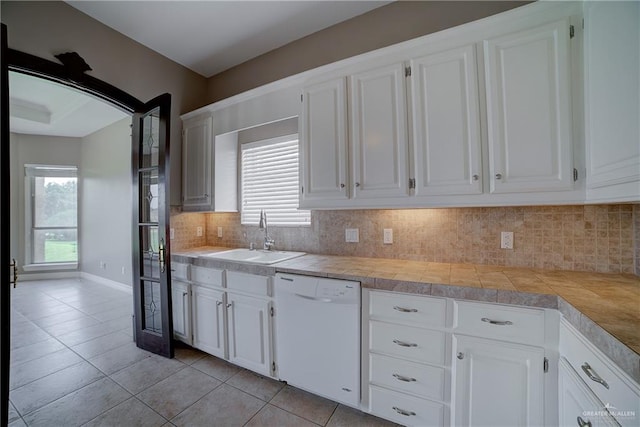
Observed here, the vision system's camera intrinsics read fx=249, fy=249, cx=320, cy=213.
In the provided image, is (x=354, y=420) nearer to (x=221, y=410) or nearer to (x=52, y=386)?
(x=221, y=410)

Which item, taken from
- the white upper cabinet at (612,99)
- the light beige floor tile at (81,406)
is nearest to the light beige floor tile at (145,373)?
the light beige floor tile at (81,406)

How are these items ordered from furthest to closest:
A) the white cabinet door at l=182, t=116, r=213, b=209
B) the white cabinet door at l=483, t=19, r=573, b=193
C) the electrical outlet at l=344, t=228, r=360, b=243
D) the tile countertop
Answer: the white cabinet door at l=182, t=116, r=213, b=209, the electrical outlet at l=344, t=228, r=360, b=243, the white cabinet door at l=483, t=19, r=573, b=193, the tile countertop

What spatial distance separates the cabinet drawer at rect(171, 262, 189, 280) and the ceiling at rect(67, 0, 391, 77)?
2252mm

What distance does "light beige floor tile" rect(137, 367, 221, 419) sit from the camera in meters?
1.75

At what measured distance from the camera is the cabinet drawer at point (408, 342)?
1.35 m

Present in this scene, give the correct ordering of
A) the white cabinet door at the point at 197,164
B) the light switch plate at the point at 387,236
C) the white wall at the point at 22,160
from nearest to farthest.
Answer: the light switch plate at the point at 387,236, the white cabinet door at the point at 197,164, the white wall at the point at 22,160

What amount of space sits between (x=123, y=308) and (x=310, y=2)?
15.0 ft

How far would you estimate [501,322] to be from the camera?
1225 millimetres

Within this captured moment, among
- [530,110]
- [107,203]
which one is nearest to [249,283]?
[530,110]

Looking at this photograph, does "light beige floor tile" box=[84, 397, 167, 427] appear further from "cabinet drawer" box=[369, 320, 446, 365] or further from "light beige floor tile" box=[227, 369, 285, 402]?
"cabinet drawer" box=[369, 320, 446, 365]

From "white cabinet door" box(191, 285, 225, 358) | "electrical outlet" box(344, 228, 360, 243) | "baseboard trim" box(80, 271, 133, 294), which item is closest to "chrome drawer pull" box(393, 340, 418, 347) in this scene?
"electrical outlet" box(344, 228, 360, 243)

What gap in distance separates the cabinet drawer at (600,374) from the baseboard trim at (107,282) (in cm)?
563

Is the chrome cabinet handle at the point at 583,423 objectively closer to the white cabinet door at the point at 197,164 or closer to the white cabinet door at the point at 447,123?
the white cabinet door at the point at 447,123

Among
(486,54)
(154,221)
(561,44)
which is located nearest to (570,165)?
(561,44)
